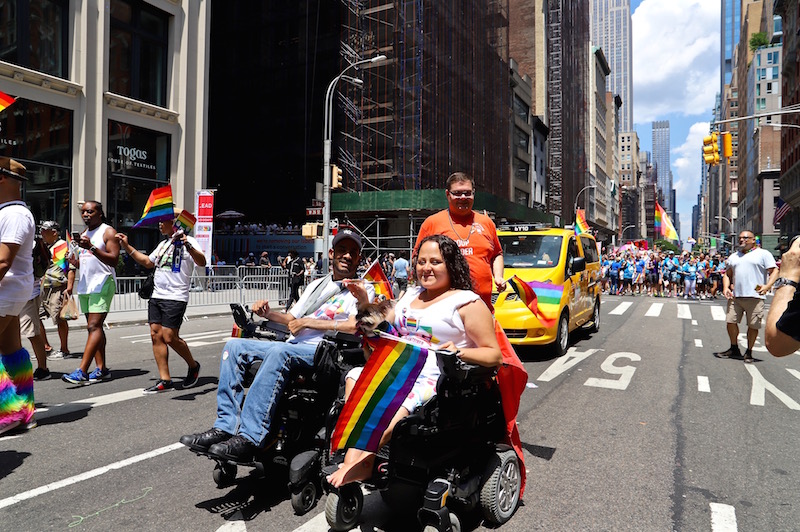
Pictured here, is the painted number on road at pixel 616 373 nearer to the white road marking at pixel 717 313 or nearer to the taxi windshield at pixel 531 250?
the taxi windshield at pixel 531 250

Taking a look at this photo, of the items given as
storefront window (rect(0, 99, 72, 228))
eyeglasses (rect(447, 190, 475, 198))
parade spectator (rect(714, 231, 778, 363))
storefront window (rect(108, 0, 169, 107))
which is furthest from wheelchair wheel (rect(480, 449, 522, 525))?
storefront window (rect(108, 0, 169, 107))

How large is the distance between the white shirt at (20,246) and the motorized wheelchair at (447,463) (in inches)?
125

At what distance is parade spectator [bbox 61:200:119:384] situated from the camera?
6.11 meters

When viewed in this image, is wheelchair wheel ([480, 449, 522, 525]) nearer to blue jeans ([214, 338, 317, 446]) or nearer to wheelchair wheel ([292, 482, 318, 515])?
wheelchair wheel ([292, 482, 318, 515])

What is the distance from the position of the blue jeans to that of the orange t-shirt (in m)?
1.60

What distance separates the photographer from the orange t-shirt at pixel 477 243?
455 cm

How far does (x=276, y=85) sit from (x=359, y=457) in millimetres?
39052

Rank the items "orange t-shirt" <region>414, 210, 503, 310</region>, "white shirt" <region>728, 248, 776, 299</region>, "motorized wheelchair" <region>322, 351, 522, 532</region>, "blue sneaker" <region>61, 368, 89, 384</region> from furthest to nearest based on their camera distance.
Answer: "white shirt" <region>728, 248, 776, 299</region> < "blue sneaker" <region>61, 368, 89, 384</region> < "orange t-shirt" <region>414, 210, 503, 310</region> < "motorized wheelchair" <region>322, 351, 522, 532</region>

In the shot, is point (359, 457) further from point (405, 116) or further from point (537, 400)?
point (405, 116)

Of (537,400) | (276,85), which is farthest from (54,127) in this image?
(276,85)

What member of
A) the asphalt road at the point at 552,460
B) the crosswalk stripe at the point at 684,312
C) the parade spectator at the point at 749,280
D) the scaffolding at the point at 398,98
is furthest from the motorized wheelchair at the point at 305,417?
the scaffolding at the point at 398,98

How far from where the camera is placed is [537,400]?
6.11 meters

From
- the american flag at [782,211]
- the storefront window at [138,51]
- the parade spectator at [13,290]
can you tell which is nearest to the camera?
the parade spectator at [13,290]

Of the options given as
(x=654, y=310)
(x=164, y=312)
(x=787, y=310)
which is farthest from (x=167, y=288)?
(x=654, y=310)
